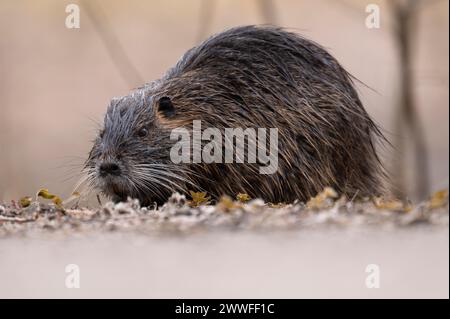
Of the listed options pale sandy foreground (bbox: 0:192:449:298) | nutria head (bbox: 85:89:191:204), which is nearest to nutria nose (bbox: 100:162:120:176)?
nutria head (bbox: 85:89:191:204)

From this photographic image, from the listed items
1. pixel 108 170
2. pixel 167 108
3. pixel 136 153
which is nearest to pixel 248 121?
pixel 167 108

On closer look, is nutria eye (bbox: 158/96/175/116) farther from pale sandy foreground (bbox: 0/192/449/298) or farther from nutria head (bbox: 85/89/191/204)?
pale sandy foreground (bbox: 0/192/449/298)

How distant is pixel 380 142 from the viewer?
8453 millimetres

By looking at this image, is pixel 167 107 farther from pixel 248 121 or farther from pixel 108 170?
pixel 108 170

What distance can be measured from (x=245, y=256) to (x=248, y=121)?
11.5 feet

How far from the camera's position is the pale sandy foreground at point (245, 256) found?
13.0 ft

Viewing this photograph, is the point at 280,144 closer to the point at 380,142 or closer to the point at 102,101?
the point at 380,142

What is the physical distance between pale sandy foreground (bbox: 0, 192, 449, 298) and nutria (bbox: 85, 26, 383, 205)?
2082 mm

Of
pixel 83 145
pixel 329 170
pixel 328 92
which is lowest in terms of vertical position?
pixel 83 145

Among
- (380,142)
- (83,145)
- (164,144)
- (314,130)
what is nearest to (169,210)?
(164,144)

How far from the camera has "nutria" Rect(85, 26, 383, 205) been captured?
7.39 m

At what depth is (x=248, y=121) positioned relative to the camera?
766 centimetres

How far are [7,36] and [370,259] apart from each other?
41.6ft

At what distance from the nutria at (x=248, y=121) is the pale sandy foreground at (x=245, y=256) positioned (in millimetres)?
2082
